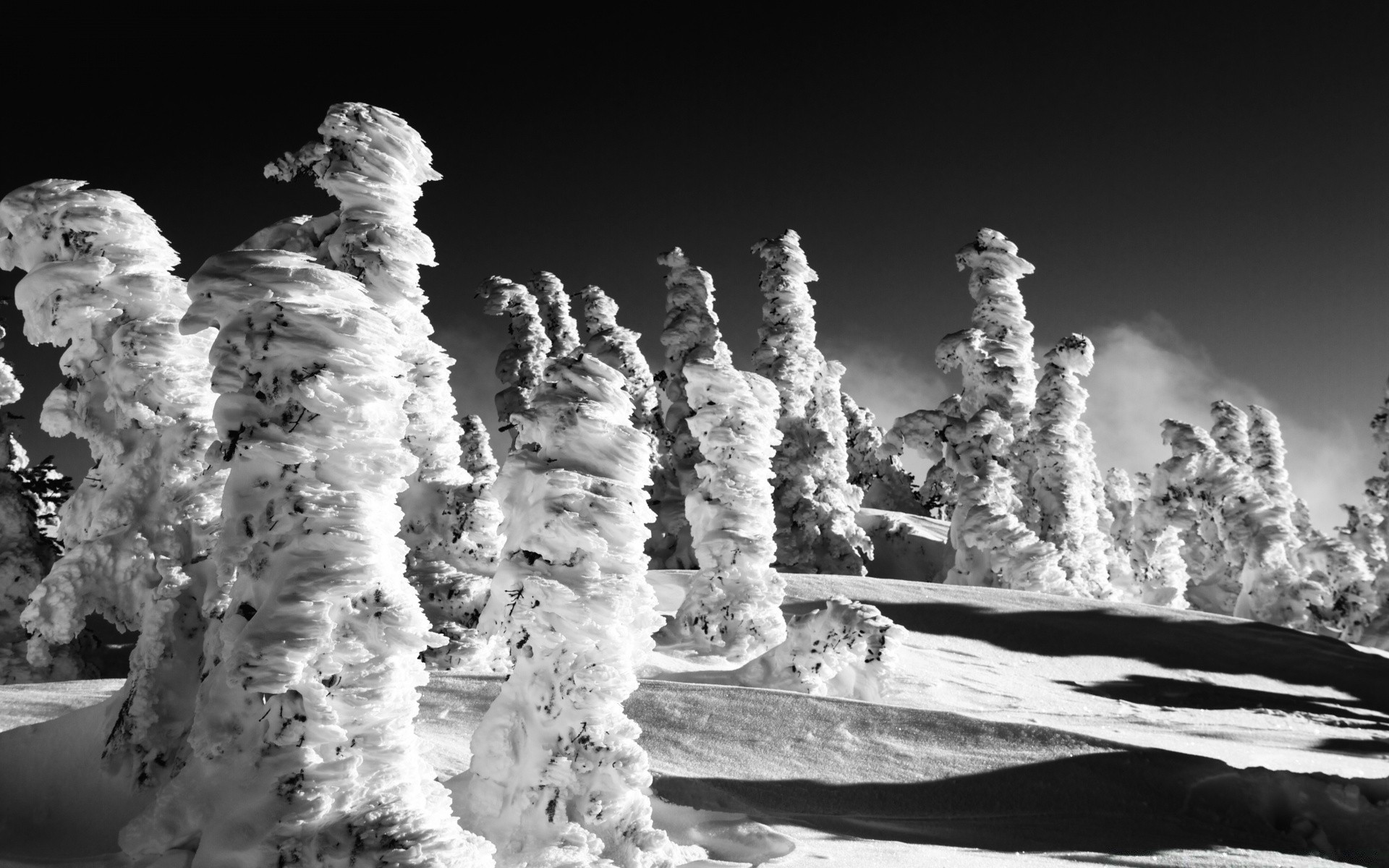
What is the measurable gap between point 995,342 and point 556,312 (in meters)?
13.3

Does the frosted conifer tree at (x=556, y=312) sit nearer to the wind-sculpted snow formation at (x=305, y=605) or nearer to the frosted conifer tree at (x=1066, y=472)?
the frosted conifer tree at (x=1066, y=472)

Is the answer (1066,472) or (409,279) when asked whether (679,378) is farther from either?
(409,279)

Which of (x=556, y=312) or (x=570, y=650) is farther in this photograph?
(x=556, y=312)

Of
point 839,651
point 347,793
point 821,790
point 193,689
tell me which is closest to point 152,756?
point 193,689

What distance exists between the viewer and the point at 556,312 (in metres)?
29.5

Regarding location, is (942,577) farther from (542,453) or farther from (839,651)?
(542,453)

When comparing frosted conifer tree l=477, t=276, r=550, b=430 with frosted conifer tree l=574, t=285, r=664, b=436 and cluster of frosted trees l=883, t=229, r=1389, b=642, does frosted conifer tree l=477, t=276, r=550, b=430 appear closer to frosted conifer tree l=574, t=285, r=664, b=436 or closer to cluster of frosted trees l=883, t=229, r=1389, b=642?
frosted conifer tree l=574, t=285, r=664, b=436

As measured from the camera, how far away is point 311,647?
480cm

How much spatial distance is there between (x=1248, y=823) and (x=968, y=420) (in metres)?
17.1

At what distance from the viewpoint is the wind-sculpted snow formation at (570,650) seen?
6191mm

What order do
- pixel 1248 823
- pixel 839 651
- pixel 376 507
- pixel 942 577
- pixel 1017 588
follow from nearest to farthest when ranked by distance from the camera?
1. pixel 376 507
2. pixel 1248 823
3. pixel 839 651
4. pixel 1017 588
5. pixel 942 577

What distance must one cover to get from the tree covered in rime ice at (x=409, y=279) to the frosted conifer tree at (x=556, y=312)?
560 inches

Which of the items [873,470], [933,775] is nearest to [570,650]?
[933,775]

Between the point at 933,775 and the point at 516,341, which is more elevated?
the point at 516,341
